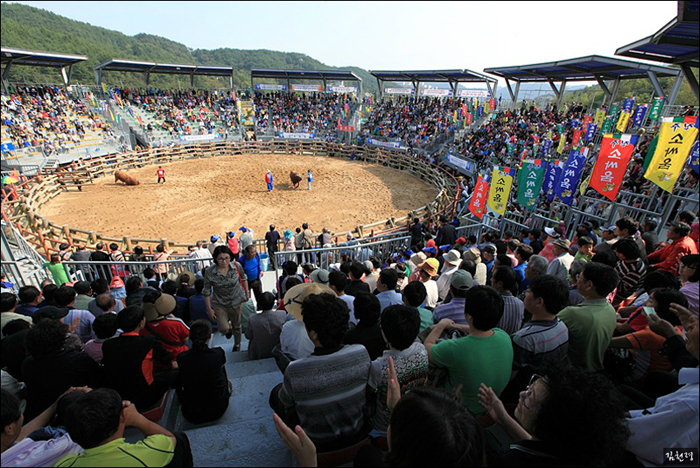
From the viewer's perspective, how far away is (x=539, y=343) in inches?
104

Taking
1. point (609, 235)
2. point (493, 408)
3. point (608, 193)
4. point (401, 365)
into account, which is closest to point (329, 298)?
point (401, 365)

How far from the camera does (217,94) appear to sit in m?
38.2

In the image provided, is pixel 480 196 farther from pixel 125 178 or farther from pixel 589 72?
pixel 125 178

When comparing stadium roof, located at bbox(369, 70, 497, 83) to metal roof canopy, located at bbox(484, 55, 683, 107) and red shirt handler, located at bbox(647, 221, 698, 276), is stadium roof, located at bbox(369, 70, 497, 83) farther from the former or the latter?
red shirt handler, located at bbox(647, 221, 698, 276)

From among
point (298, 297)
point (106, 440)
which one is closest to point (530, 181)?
point (298, 297)

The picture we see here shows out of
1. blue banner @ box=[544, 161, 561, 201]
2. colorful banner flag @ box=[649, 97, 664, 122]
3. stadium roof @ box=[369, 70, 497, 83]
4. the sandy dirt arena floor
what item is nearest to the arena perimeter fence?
the sandy dirt arena floor

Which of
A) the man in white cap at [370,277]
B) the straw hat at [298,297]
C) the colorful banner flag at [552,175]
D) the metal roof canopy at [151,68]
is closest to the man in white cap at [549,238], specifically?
the colorful banner flag at [552,175]

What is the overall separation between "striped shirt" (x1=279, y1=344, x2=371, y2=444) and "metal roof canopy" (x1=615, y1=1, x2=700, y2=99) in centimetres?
1323

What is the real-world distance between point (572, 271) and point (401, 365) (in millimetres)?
3379

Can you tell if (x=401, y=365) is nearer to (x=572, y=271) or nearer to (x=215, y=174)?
(x=572, y=271)

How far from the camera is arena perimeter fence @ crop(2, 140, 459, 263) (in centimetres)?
1228

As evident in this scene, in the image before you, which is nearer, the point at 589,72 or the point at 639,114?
the point at 639,114

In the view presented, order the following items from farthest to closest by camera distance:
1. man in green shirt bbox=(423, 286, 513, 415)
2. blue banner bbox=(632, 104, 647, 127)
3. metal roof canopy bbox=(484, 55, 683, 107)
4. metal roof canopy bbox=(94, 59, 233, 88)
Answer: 1. metal roof canopy bbox=(94, 59, 233, 88)
2. metal roof canopy bbox=(484, 55, 683, 107)
3. blue banner bbox=(632, 104, 647, 127)
4. man in green shirt bbox=(423, 286, 513, 415)

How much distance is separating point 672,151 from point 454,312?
830cm
